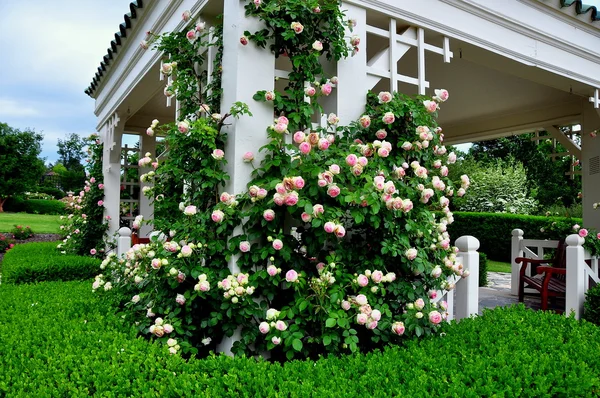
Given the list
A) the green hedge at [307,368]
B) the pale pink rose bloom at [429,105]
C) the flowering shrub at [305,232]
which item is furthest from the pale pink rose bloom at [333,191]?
the pale pink rose bloom at [429,105]

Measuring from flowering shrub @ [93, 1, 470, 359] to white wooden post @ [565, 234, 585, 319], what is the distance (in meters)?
1.83

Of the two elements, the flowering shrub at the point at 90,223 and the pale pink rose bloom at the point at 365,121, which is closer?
the pale pink rose bloom at the point at 365,121

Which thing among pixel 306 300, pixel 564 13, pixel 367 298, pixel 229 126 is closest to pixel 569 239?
pixel 564 13

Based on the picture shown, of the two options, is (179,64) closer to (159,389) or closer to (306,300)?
(306,300)

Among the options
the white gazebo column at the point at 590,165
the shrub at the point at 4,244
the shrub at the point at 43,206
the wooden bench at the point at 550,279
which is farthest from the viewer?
the shrub at the point at 43,206

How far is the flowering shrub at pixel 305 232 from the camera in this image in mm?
2406

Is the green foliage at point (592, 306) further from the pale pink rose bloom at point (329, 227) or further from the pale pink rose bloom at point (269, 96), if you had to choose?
the pale pink rose bloom at point (269, 96)

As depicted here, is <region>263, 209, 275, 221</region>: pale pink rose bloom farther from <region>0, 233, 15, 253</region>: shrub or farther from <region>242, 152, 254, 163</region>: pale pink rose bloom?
A: <region>0, 233, 15, 253</region>: shrub

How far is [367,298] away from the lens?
97.0 inches

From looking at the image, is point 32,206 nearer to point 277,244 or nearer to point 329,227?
point 277,244

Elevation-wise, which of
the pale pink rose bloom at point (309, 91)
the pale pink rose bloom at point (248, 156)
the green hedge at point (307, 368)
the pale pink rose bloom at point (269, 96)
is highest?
the pale pink rose bloom at point (309, 91)

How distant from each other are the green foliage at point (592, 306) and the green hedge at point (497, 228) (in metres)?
9.13

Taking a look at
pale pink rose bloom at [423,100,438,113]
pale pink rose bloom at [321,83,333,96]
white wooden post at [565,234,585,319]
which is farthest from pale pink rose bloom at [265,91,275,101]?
white wooden post at [565,234,585,319]

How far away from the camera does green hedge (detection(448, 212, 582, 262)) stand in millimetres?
12484
